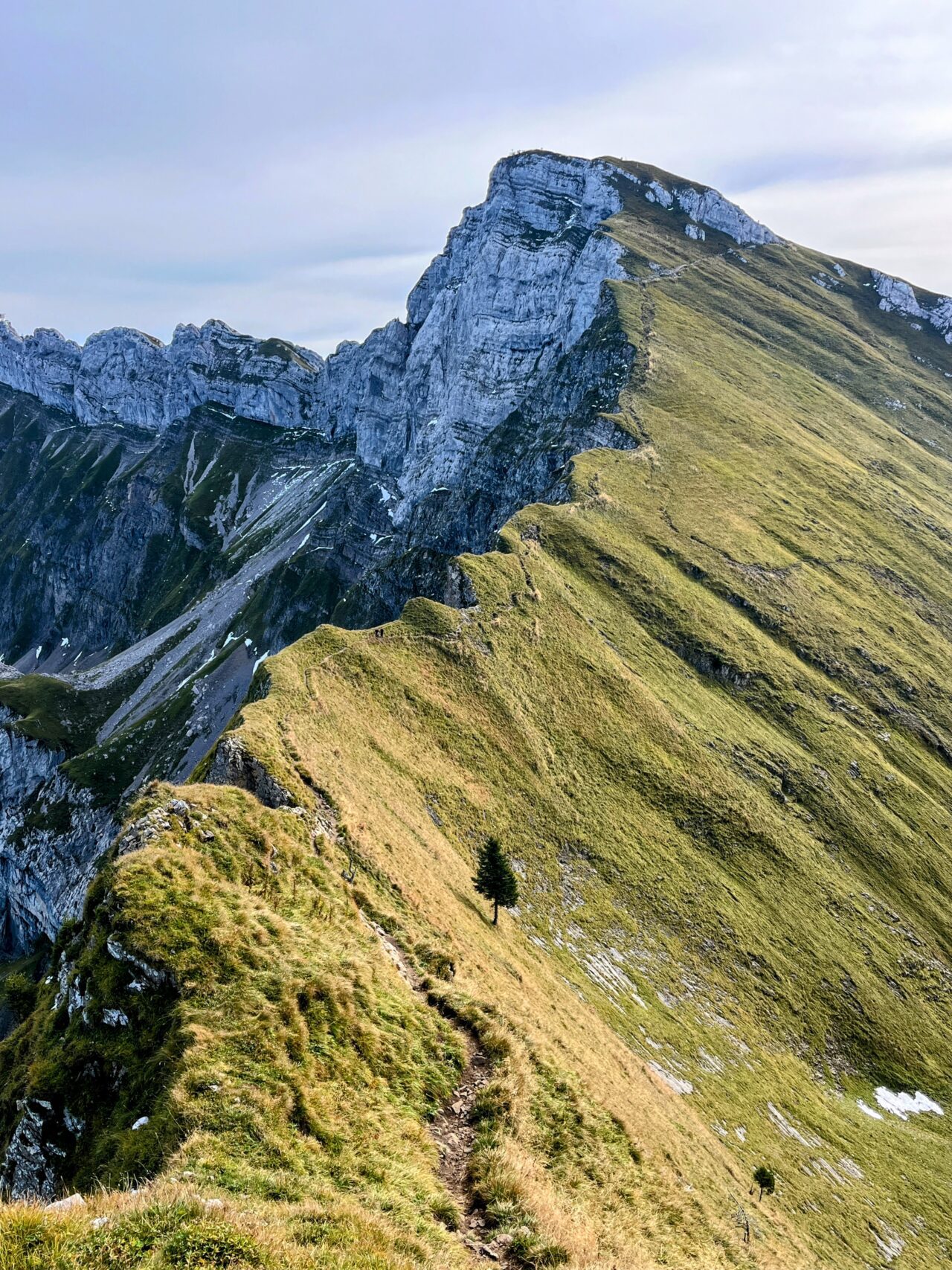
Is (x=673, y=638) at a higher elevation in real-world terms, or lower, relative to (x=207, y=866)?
higher

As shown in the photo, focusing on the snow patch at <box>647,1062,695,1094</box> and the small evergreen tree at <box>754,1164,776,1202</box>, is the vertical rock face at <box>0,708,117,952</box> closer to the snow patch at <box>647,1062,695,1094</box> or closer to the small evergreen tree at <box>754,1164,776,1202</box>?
the snow patch at <box>647,1062,695,1094</box>

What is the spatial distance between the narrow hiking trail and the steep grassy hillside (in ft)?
1.08

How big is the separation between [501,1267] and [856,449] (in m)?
155

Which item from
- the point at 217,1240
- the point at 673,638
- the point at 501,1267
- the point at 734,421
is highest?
the point at 734,421

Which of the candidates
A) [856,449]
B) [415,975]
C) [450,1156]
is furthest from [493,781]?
[856,449]

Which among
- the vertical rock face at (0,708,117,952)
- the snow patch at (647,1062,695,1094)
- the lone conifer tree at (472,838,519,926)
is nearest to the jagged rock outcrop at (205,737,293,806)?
the lone conifer tree at (472,838,519,926)

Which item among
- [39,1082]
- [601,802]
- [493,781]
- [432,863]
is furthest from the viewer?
[601,802]

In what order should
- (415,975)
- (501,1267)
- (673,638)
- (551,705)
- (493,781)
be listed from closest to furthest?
(501,1267) → (415,975) → (493,781) → (551,705) → (673,638)

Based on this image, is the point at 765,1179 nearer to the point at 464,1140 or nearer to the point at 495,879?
the point at 495,879

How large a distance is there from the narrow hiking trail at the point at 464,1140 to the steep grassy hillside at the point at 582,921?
1.08 ft

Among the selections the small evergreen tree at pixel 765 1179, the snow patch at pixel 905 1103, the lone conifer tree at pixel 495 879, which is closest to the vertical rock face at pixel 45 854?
the lone conifer tree at pixel 495 879

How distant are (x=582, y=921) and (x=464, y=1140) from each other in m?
30.1

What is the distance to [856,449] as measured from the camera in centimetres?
13938

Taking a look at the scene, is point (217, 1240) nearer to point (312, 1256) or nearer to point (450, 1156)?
point (312, 1256)
